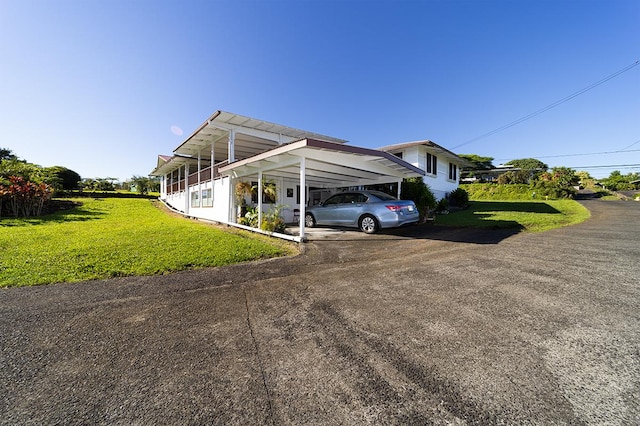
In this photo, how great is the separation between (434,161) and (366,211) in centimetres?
1069

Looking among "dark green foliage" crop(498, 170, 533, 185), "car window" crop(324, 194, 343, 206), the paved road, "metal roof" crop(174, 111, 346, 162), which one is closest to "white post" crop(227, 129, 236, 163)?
"metal roof" crop(174, 111, 346, 162)

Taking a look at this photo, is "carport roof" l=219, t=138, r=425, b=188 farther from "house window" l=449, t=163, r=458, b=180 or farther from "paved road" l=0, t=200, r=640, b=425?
"house window" l=449, t=163, r=458, b=180

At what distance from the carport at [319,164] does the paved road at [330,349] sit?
3.57m

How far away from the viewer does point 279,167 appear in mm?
8258

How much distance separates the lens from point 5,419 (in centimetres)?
148

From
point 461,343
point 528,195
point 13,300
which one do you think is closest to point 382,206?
point 461,343

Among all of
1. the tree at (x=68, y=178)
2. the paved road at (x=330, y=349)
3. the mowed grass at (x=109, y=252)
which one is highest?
the tree at (x=68, y=178)

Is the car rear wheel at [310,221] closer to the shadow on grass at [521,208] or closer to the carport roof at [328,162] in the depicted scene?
the carport roof at [328,162]

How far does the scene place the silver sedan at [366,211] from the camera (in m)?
8.35

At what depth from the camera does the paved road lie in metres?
1.54

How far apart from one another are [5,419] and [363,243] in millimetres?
6394

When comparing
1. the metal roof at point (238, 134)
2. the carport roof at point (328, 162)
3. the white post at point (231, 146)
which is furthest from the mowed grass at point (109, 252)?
the metal roof at point (238, 134)

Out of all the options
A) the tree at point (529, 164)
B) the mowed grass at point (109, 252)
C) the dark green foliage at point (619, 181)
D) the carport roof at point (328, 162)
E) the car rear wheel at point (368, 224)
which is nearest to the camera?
the mowed grass at point (109, 252)

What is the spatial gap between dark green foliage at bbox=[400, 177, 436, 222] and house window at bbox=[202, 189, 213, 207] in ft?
30.9
